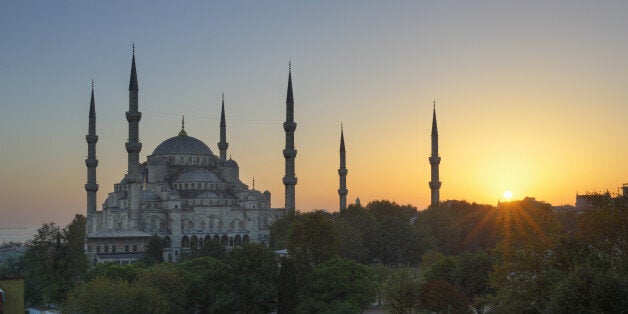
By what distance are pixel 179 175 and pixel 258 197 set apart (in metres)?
8.83

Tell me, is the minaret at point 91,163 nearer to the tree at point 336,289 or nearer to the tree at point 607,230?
the tree at point 336,289

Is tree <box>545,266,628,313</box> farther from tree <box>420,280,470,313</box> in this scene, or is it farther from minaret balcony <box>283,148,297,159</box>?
minaret balcony <box>283,148,297,159</box>

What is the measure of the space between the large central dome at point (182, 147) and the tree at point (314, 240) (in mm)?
39300

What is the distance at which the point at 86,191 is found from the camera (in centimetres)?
7688

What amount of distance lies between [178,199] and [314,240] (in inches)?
1223

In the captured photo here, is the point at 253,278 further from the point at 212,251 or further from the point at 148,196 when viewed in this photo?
the point at 148,196

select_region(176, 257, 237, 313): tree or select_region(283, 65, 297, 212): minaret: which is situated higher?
select_region(283, 65, 297, 212): minaret

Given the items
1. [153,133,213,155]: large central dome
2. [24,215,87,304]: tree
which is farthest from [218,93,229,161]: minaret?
[24,215,87,304]: tree

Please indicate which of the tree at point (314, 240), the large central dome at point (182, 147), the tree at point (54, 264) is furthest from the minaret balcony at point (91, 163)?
the tree at point (314, 240)

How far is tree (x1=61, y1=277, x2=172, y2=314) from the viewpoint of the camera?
3194cm

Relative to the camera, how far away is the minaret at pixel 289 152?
7556 centimetres

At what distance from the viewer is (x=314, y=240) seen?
45.9 metres

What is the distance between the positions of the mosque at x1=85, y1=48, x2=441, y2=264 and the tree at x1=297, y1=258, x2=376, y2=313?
2950 centimetres

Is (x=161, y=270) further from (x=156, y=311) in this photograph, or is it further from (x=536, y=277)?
(x=536, y=277)
